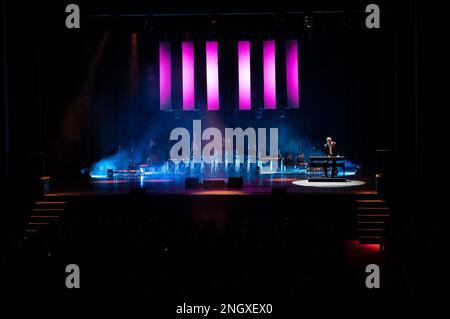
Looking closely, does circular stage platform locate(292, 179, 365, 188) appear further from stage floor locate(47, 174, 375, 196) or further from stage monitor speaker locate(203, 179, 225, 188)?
stage monitor speaker locate(203, 179, 225, 188)

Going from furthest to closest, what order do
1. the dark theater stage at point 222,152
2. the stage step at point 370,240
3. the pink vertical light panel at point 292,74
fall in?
the pink vertical light panel at point 292,74
the stage step at point 370,240
the dark theater stage at point 222,152

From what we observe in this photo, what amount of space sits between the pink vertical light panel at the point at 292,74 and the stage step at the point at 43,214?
6893 mm

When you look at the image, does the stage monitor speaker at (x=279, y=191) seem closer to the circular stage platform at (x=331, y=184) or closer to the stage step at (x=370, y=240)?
the stage step at (x=370, y=240)

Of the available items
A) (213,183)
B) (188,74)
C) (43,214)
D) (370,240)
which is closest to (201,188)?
(213,183)

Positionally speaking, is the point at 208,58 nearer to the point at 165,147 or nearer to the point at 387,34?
the point at 165,147

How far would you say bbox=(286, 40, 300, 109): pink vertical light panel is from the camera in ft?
43.8

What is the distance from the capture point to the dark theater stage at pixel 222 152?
4688 millimetres

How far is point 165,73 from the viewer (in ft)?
44.7

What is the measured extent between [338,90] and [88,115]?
6920 mm

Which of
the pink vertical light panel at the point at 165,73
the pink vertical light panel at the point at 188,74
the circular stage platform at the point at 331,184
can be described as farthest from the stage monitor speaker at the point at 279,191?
the pink vertical light panel at the point at 165,73

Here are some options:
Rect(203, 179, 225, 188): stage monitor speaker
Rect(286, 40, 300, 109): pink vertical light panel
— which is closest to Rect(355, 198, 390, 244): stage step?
Rect(203, 179, 225, 188): stage monitor speaker

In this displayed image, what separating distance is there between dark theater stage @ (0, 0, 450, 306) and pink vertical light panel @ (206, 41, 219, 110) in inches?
1.2

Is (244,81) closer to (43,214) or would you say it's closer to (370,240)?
(370,240)
